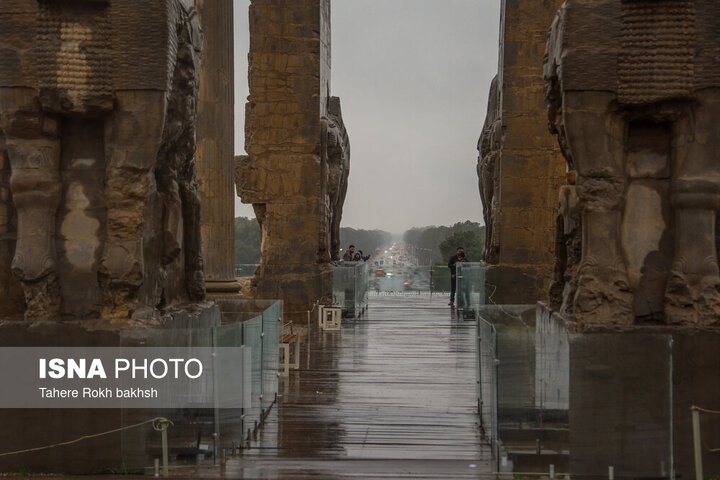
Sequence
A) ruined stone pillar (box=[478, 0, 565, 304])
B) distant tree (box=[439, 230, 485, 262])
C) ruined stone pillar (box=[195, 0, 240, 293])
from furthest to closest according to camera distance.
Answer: distant tree (box=[439, 230, 485, 262]), ruined stone pillar (box=[478, 0, 565, 304]), ruined stone pillar (box=[195, 0, 240, 293])

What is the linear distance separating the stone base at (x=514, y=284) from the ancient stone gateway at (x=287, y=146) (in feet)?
8.40

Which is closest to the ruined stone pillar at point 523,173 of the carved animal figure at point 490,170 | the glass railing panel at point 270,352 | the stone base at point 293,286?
the carved animal figure at point 490,170

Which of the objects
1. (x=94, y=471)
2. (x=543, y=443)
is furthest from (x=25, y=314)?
(x=543, y=443)

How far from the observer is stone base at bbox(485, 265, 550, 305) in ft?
46.4

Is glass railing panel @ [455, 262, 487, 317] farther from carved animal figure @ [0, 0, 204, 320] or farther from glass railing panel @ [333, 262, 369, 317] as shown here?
carved animal figure @ [0, 0, 204, 320]

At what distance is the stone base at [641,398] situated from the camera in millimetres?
5324

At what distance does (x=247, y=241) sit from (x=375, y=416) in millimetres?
60522

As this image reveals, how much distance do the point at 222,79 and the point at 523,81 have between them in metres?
4.48

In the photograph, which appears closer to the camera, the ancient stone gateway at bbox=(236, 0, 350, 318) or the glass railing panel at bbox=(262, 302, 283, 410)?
the glass railing panel at bbox=(262, 302, 283, 410)

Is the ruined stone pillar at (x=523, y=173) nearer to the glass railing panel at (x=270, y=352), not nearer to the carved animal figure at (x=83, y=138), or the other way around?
the glass railing panel at (x=270, y=352)

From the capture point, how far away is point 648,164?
5.69 m

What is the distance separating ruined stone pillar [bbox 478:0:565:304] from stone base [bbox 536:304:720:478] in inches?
343

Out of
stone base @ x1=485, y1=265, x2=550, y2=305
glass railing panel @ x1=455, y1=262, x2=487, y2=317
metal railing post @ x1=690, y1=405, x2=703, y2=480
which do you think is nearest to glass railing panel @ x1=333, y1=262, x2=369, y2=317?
glass railing panel @ x1=455, y1=262, x2=487, y2=317

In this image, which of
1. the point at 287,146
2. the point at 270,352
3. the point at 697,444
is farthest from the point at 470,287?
the point at 697,444
